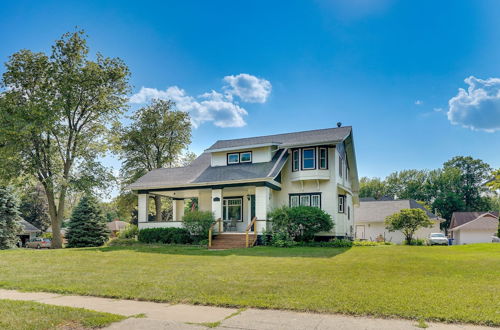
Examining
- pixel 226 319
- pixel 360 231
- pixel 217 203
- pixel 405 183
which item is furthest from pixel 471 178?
pixel 226 319

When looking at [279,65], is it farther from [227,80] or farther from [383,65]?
[383,65]

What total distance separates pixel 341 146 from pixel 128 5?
15.2m

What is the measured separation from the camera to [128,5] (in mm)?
15477

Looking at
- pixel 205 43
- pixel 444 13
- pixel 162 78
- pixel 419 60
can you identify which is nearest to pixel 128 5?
pixel 205 43

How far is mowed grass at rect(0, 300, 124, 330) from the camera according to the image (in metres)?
5.16

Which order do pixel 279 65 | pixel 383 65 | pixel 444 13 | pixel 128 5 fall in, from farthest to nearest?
pixel 383 65 → pixel 279 65 → pixel 444 13 → pixel 128 5

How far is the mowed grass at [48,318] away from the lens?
5160 mm

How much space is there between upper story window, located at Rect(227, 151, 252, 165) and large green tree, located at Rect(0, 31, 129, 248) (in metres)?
10.7

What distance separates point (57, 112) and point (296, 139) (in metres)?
16.4

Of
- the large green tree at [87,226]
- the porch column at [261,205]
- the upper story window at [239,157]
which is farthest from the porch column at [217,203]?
the large green tree at [87,226]

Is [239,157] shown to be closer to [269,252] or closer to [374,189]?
[269,252]

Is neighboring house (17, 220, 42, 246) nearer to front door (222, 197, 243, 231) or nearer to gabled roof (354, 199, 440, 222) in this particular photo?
front door (222, 197, 243, 231)

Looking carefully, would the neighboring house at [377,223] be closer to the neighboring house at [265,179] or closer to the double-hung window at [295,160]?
the neighboring house at [265,179]

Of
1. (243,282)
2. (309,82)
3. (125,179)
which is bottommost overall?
(243,282)
